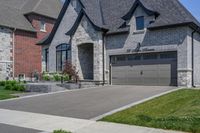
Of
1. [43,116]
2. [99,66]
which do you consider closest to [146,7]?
[99,66]

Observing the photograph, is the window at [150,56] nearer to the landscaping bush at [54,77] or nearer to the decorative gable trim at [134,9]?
the decorative gable trim at [134,9]

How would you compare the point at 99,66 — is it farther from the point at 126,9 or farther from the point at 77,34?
the point at 126,9

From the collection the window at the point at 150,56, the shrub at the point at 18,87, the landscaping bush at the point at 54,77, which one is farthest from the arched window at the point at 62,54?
the window at the point at 150,56

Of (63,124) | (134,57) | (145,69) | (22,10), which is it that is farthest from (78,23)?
(63,124)

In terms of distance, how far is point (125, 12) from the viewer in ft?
73.3

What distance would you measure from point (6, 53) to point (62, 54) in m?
8.65

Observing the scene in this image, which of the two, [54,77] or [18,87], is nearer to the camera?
[18,87]

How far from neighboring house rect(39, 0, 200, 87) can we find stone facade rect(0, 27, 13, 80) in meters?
7.06

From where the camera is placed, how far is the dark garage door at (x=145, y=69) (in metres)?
18.6

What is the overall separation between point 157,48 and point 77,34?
24.5 ft

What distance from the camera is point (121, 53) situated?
20.9m

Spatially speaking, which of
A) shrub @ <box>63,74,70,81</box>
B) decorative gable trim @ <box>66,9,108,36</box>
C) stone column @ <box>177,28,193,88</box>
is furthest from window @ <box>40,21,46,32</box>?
stone column @ <box>177,28,193,88</box>

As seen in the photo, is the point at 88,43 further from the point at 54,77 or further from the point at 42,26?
the point at 42,26

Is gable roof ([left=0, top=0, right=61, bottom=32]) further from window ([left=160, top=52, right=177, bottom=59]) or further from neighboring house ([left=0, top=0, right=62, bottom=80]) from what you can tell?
window ([left=160, top=52, right=177, bottom=59])
